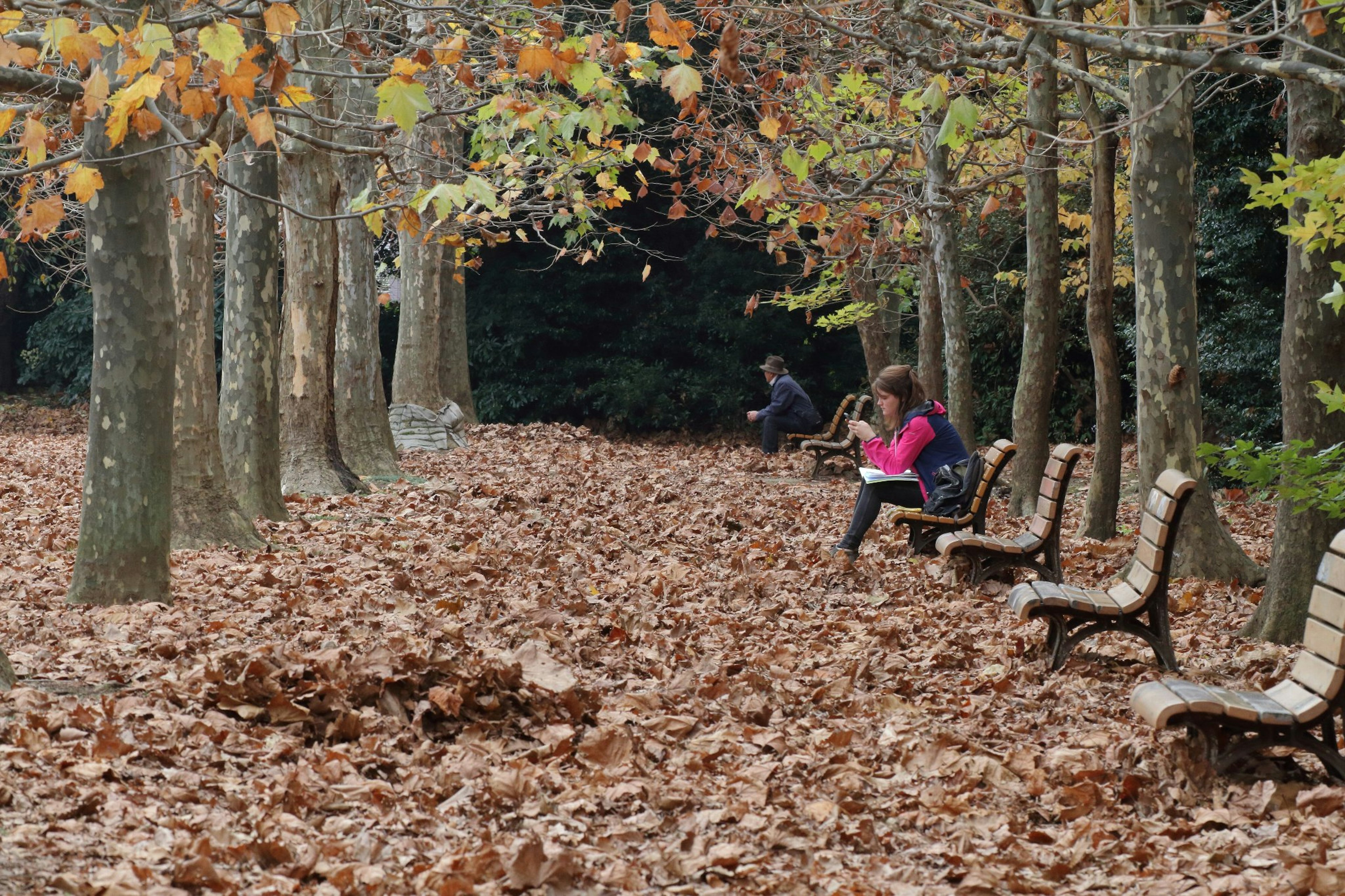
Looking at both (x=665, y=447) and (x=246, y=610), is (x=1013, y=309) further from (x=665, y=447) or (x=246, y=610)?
(x=246, y=610)

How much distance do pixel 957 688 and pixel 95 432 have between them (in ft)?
14.8

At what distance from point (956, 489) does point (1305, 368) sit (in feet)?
8.77

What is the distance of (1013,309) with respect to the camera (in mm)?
22156

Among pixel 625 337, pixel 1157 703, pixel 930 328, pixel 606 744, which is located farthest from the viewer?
pixel 625 337

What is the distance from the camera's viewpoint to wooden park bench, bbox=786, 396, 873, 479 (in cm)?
1573

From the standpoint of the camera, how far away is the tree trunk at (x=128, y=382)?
6449mm

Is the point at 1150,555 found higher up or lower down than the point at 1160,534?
lower down

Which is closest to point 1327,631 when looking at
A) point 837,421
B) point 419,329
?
point 837,421

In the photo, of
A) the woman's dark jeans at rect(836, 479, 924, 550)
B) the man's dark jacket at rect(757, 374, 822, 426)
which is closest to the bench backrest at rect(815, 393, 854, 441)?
the man's dark jacket at rect(757, 374, 822, 426)

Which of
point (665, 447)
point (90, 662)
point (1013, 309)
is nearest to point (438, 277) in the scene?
point (665, 447)

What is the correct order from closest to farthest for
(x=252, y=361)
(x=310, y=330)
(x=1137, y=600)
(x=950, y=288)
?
(x=1137, y=600)
(x=252, y=361)
(x=310, y=330)
(x=950, y=288)

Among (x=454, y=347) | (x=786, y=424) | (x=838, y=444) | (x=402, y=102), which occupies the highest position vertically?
(x=402, y=102)

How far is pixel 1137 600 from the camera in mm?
5980

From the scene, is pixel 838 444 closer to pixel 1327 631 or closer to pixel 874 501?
pixel 874 501
